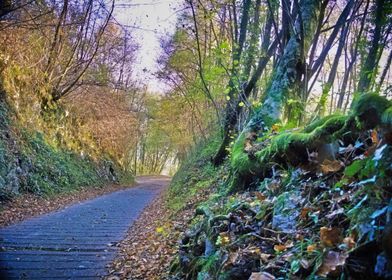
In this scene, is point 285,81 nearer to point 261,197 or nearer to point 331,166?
point 261,197

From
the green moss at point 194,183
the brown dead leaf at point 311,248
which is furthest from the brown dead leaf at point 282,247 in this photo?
the green moss at point 194,183

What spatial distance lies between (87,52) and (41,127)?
14.7ft

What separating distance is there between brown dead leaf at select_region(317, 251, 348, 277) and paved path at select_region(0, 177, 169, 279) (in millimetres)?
3817

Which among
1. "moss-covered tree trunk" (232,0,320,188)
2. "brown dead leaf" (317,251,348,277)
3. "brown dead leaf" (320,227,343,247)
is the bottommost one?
"brown dead leaf" (317,251,348,277)

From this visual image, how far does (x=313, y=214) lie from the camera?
2.49 meters

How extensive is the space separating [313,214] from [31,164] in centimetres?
1003

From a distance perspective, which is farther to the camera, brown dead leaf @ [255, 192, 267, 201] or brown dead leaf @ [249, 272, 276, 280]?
brown dead leaf @ [255, 192, 267, 201]

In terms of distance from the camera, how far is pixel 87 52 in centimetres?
1551

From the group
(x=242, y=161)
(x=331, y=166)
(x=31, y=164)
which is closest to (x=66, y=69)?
(x=31, y=164)

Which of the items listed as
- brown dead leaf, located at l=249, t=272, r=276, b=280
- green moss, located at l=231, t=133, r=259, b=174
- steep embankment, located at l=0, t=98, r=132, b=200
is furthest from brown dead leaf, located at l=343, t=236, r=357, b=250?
steep embankment, located at l=0, t=98, r=132, b=200

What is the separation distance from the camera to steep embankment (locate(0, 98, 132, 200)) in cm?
909

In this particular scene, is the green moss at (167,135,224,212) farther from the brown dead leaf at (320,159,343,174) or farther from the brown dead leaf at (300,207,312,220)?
the brown dead leaf at (300,207,312,220)

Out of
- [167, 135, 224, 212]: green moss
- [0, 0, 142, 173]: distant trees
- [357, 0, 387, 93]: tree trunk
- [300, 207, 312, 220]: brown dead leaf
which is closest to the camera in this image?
[300, 207, 312, 220]: brown dead leaf

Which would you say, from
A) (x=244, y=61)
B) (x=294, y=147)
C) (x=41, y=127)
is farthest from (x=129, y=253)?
(x=41, y=127)
